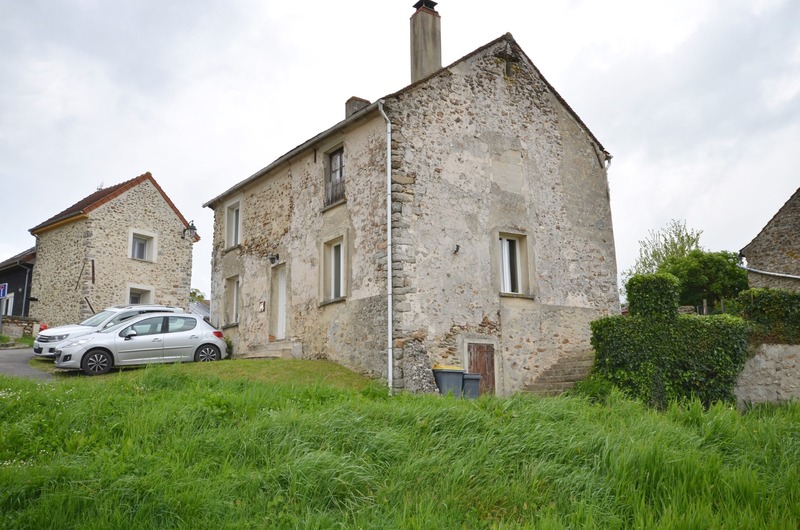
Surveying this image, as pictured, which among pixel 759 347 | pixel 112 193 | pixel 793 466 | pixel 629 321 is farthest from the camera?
pixel 112 193

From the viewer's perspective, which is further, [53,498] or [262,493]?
[262,493]

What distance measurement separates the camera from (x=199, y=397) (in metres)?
8.45

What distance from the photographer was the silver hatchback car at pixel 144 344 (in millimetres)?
13750

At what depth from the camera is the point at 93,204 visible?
2400 cm

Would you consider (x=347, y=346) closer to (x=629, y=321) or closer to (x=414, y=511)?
(x=629, y=321)

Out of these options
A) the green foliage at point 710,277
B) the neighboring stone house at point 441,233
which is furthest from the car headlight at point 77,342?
the green foliage at point 710,277

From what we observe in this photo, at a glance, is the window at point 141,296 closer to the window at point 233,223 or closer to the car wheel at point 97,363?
the window at point 233,223

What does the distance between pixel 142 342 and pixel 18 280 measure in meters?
16.1

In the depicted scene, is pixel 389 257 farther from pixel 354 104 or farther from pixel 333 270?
pixel 354 104

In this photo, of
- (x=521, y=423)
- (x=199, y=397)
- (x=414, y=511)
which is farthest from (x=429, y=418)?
(x=199, y=397)

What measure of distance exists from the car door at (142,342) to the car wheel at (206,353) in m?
1.00

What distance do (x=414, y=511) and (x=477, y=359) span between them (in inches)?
312

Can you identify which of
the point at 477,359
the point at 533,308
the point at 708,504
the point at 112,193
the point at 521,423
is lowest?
the point at 708,504

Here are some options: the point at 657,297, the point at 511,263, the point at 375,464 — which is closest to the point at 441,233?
the point at 511,263
